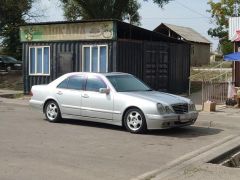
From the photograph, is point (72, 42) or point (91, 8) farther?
point (91, 8)

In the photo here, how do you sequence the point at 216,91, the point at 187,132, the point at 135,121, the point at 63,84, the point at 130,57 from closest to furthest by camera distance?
1. the point at 135,121
2. the point at 187,132
3. the point at 63,84
4. the point at 216,91
5. the point at 130,57

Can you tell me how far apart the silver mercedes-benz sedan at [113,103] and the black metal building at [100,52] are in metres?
6.13

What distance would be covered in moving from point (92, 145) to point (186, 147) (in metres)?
1.87

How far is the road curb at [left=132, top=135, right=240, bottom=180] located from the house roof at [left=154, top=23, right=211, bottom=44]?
5387 centimetres

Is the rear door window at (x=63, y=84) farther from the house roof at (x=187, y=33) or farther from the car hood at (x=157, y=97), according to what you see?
the house roof at (x=187, y=33)

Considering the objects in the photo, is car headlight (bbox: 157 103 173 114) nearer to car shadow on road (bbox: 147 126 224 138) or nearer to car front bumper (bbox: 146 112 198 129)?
car front bumper (bbox: 146 112 198 129)

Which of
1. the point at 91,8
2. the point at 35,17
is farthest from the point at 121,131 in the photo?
the point at 35,17

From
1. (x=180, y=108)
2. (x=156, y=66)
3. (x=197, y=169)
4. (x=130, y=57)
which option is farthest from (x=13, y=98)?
(x=197, y=169)

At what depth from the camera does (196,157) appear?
8930 mm

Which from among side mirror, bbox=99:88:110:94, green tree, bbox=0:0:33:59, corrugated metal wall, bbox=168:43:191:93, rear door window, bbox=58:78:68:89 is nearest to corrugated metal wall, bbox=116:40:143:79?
corrugated metal wall, bbox=168:43:191:93

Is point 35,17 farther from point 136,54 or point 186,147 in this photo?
point 186,147

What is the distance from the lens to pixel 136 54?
808 inches

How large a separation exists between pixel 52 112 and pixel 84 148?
410cm

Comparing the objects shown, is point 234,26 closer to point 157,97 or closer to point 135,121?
point 157,97
